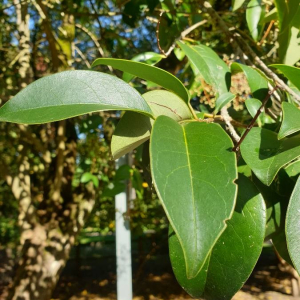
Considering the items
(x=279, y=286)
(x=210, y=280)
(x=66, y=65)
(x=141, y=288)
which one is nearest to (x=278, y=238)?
(x=210, y=280)

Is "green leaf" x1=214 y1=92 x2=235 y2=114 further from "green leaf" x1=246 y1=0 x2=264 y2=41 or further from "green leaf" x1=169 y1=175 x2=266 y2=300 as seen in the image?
"green leaf" x1=246 y1=0 x2=264 y2=41

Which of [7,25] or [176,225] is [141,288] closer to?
[7,25]

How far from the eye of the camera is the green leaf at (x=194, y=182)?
12.8 inches

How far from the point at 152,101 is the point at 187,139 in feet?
0.38

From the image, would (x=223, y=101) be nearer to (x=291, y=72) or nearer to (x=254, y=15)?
(x=291, y=72)

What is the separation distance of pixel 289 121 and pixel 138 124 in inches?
7.4

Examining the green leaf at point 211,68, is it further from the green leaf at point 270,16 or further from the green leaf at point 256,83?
the green leaf at point 270,16

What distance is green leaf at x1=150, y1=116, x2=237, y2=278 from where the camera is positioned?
326 millimetres

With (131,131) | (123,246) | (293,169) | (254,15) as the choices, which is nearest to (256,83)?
(293,169)

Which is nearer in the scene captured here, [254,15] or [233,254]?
[233,254]

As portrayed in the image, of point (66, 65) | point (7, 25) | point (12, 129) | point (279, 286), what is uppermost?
point (7, 25)

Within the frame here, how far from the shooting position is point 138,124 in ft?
1.63

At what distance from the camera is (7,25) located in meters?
2.63

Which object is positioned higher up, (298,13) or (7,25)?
(7,25)
